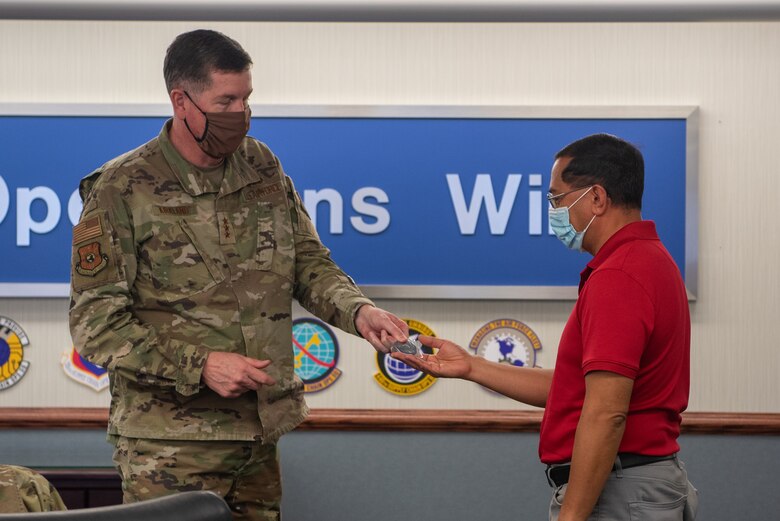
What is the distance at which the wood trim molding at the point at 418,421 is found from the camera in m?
3.21

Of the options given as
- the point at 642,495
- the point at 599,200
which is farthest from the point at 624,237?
the point at 642,495

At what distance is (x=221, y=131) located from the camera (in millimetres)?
2059

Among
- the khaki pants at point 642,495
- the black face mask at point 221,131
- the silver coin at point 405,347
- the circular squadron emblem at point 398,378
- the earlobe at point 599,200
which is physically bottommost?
the khaki pants at point 642,495

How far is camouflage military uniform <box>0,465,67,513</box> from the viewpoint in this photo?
Result: 1.69 metres

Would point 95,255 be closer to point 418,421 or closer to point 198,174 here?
point 198,174

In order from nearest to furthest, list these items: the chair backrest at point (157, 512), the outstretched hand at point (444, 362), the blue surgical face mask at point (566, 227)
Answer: the chair backrest at point (157, 512) < the blue surgical face mask at point (566, 227) < the outstretched hand at point (444, 362)

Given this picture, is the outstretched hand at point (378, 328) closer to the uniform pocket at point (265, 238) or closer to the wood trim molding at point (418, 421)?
the uniform pocket at point (265, 238)

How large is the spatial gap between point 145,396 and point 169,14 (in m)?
1.75

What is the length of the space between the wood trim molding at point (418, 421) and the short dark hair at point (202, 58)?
1521 millimetres

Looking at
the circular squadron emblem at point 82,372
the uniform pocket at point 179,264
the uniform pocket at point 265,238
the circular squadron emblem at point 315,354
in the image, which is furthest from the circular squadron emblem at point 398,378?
the uniform pocket at point 179,264

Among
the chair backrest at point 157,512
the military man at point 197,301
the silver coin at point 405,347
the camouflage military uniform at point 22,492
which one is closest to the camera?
the chair backrest at point 157,512

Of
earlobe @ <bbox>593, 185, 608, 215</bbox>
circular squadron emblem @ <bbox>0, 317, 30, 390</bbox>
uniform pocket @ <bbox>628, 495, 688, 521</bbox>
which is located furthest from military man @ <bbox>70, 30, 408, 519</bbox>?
circular squadron emblem @ <bbox>0, 317, 30, 390</bbox>

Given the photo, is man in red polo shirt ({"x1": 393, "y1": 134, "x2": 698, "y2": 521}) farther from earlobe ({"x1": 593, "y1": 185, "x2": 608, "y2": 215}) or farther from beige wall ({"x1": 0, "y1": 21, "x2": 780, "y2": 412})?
beige wall ({"x1": 0, "y1": 21, "x2": 780, "y2": 412})

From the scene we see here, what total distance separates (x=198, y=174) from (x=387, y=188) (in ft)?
3.96
